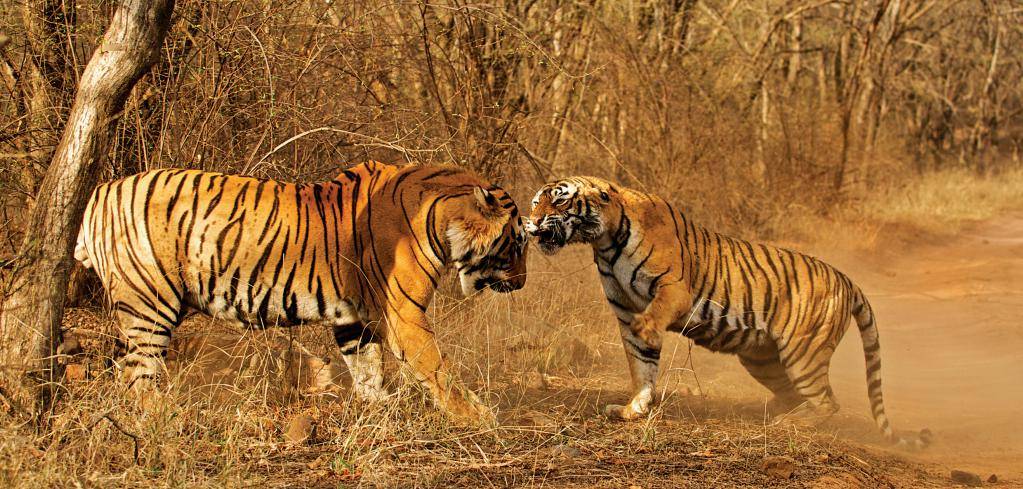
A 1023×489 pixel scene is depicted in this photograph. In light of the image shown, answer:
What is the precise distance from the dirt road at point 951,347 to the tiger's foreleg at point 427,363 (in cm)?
271

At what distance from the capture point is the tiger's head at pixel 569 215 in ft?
18.4

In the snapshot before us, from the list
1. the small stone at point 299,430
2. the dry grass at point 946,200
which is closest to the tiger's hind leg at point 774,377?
the small stone at point 299,430

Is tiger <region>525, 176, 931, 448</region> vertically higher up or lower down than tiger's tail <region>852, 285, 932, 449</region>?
higher up

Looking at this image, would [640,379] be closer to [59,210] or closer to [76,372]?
[76,372]

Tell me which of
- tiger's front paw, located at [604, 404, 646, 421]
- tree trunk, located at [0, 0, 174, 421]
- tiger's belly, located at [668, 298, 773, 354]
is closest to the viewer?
tree trunk, located at [0, 0, 174, 421]

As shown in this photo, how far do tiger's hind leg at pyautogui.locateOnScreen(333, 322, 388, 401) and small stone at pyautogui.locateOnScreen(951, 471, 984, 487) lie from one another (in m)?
2.84

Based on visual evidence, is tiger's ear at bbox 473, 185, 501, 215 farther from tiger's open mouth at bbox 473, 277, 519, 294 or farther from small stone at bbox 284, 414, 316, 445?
small stone at bbox 284, 414, 316, 445

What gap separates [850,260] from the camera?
13.1 m

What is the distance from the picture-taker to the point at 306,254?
16.2ft

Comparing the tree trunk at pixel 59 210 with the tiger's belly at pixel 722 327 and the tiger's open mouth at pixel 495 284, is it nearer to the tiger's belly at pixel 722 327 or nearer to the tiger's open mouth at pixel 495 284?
the tiger's open mouth at pixel 495 284

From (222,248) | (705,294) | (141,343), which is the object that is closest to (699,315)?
(705,294)

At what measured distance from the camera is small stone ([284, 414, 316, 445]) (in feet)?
14.9

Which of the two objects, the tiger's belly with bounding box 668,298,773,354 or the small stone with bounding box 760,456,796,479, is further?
the tiger's belly with bounding box 668,298,773,354

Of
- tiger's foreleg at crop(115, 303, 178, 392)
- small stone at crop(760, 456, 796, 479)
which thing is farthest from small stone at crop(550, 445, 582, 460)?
tiger's foreleg at crop(115, 303, 178, 392)
